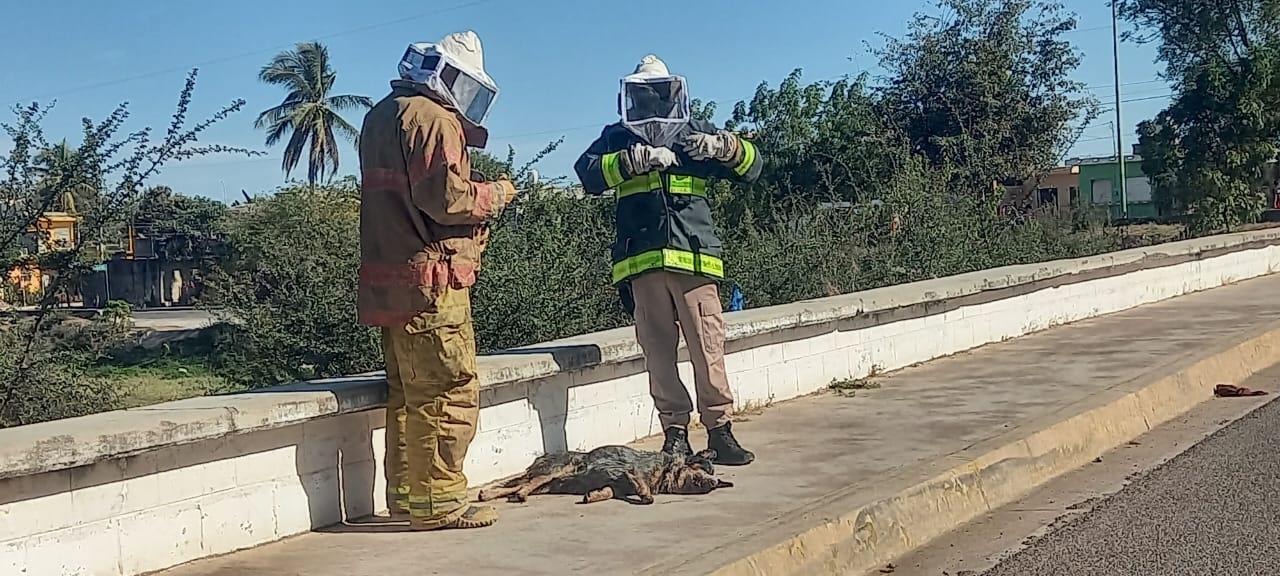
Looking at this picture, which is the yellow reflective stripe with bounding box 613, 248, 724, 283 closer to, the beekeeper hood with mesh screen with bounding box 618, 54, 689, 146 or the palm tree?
the beekeeper hood with mesh screen with bounding box 618, 54, 689, 146

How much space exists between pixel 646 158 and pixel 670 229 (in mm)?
388

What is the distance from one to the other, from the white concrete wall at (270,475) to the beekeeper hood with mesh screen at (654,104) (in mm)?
1326

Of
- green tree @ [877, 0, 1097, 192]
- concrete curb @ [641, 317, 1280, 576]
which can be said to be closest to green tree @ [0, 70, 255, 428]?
concrete curb @ [641, 317, 1280, 576]

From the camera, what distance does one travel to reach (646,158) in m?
6.39

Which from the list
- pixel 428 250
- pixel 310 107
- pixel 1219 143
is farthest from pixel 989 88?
pixel 310 107

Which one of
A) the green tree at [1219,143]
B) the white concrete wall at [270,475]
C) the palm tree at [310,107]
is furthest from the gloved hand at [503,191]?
the palm tree at [310,107]

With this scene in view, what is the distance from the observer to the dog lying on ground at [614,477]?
623 centimetres

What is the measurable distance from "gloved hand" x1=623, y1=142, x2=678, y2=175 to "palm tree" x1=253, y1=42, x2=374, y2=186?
161 feet

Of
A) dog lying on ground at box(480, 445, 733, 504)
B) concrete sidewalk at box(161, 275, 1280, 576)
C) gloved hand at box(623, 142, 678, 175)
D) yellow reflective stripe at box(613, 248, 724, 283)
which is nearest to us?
concrete sidewalk at box(161, 275, 1280, 576)

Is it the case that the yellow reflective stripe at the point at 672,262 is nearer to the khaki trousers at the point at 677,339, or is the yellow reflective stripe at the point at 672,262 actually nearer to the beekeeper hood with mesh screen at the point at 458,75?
the khaki trousers at the point at 677,339

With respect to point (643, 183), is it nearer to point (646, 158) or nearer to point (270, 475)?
point (646, 158)

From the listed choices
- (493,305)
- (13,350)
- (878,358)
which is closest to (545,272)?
(493,305)

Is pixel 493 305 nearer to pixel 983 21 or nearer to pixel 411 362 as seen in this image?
pixel 411 362

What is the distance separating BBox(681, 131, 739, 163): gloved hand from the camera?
21.1 feet
